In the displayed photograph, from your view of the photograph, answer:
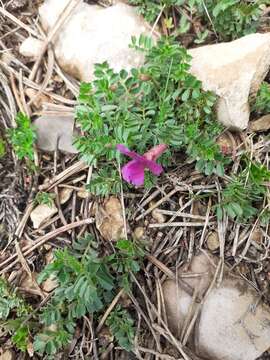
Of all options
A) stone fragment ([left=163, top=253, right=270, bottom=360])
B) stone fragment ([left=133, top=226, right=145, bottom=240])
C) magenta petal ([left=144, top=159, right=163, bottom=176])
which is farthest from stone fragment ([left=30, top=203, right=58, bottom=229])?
stone fragment ([left=163, top=253, right=270, bottom=360])

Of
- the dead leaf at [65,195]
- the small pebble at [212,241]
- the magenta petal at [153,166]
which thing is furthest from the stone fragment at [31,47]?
the small pebble at [212,241]

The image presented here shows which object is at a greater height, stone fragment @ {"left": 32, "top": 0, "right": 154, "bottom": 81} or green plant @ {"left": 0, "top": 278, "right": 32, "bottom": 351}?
stone fragment @ {"left": 32, "top": 0, "right": 154, "bottom": 81}

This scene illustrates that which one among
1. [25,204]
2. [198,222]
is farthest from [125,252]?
[25,204]

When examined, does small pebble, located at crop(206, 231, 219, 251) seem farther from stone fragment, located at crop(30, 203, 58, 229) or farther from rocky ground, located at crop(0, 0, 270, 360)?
stone fragment, located at crop(30, 203, 58, 229)

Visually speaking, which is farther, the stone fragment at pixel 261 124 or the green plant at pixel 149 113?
the stone fragment at pixel 261 124

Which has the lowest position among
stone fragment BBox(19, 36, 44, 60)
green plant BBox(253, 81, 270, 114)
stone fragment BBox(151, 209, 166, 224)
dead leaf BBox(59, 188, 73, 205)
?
stone fragment BBox(151, 209, 166, 224)

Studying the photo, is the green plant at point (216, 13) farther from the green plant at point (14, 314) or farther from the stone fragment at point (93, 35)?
the green plant at point (14, 314)

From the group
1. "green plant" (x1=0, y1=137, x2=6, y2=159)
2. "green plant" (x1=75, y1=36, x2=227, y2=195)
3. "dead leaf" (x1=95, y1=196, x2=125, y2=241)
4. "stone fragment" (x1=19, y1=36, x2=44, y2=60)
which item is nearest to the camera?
"green plant" (x1=75, y1=36, x2=227, y2=195)

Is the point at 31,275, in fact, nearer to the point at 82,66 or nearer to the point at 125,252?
the point at 125,252
